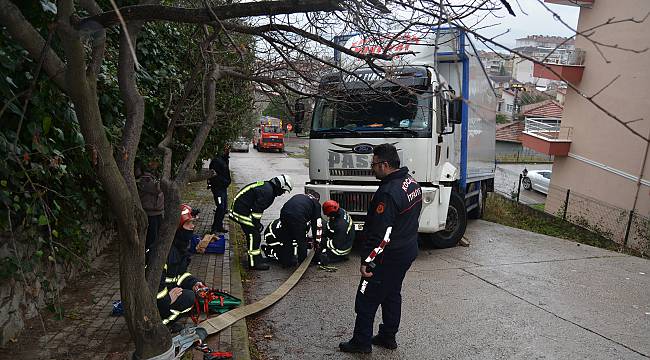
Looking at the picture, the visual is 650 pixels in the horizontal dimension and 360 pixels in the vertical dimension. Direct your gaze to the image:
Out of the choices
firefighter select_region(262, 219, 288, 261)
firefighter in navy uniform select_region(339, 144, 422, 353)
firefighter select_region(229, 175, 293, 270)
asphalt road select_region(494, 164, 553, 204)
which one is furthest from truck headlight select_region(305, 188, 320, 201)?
asphalt road select_region(494, 164, 553, 204)

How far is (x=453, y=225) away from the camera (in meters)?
8.94

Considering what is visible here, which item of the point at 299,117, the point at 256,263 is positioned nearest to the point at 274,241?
the point at 256,263

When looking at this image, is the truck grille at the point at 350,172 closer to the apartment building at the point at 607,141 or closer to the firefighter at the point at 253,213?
the firefighter at the point at 253,213

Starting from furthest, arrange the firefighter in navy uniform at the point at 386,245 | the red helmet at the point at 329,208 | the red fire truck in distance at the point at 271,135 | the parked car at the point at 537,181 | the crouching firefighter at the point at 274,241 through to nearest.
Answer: the red fire truck in distance at the point at 271,135
the parked car at the point at 537,181
the crouching firefighter at the point at 274,241
the red helmet at the point at 329,208
the firefighter in navy uniform at the point at 386,245

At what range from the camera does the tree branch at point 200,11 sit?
2.76 metres

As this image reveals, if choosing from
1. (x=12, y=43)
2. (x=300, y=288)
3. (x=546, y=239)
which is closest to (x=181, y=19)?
(x=12, y=43)

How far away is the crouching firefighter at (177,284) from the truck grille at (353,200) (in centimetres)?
355

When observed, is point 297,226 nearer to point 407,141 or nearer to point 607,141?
point 407,141

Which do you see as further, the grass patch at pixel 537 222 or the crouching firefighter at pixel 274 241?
the grass patch at pixel 537 222

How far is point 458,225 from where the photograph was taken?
8.93 meters

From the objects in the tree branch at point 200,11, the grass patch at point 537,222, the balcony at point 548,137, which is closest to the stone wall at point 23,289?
the tree branch at point 200,11

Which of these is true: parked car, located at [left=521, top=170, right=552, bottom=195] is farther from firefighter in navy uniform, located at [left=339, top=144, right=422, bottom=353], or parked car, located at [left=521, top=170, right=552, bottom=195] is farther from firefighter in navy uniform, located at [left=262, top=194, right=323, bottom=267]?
firefighter in navy uniform, located at [left=339, top=144, right=422, bottom=353]

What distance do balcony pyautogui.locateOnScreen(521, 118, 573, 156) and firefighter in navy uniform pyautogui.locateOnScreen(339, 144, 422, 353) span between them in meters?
12.4

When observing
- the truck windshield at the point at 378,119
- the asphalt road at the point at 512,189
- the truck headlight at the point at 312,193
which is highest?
the truck windshield at the point at 378,119
